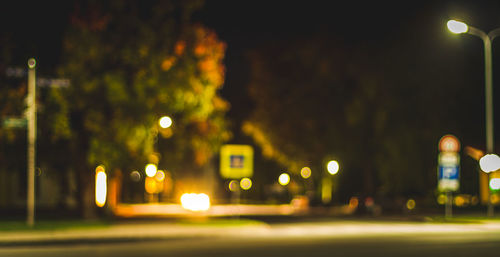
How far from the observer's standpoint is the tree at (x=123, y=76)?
30.6 meters

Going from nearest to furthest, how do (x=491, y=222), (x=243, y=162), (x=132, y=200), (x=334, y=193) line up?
(x=243, y=162)
(x=491, y=222)
(x=334, y=193)
(x=132, y=200)

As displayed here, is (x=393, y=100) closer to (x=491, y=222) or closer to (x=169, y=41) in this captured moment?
(x=491, y=222)

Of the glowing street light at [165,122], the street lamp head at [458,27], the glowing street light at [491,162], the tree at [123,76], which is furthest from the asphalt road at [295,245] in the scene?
the street lamp head at [458,27]

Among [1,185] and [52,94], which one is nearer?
[52,94]

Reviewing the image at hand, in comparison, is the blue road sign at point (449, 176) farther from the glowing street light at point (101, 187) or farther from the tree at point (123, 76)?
the glowing street light at point (101, 187)

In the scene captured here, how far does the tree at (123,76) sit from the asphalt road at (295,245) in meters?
7.94

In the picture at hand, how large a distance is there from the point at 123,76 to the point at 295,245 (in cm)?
1405

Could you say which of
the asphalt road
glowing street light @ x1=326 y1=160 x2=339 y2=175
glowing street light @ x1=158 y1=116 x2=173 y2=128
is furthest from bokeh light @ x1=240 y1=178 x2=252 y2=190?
the asphalt road

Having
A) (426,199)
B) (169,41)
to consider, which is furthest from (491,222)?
(426,199)

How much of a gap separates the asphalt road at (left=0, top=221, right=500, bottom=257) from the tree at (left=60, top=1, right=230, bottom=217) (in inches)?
313

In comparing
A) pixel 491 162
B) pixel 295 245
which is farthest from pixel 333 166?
pixel 295 245

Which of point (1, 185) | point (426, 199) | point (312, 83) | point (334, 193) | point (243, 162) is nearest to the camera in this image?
point (243, 162)

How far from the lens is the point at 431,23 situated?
50.8m

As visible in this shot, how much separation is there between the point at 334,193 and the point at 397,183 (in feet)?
55.1
